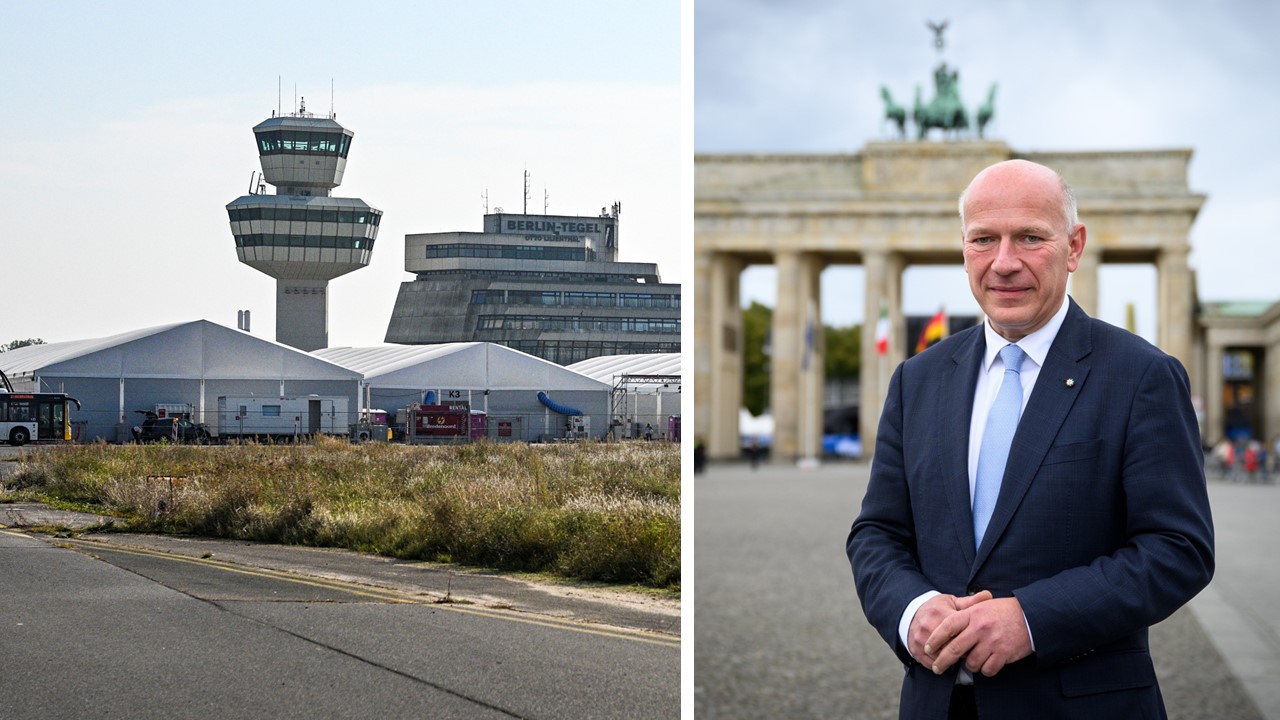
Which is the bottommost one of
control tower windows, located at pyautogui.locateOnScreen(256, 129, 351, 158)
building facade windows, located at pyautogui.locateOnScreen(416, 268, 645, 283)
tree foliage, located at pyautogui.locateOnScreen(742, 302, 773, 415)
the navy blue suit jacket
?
the navy blue suit jacket

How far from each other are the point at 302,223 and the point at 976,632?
4.42 m

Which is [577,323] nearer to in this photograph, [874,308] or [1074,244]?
[1074,244]

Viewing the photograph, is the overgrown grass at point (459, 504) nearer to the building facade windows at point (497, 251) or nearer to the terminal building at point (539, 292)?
the terminal building at point (539, 292)

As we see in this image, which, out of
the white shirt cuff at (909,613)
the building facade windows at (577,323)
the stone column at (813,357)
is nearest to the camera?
the white shirt cuff at (909,613)

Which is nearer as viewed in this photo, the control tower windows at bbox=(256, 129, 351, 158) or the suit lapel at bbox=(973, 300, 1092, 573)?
the suit lapel at bbox=(973, 300, 1092, 573)

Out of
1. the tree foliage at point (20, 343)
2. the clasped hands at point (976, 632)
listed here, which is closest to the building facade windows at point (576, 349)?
the tree foliage at point (20, 343)

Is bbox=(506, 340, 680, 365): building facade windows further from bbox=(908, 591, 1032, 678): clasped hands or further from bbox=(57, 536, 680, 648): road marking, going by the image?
bbox=(908, 591, 1032, 678): clasped hands

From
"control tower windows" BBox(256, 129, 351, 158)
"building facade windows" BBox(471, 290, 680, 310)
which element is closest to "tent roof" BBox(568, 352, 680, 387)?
"building facade windows" BBox(471, 290, 680, 310)

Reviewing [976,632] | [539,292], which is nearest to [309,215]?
[539,292]

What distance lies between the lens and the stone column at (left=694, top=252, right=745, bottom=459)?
276 feet

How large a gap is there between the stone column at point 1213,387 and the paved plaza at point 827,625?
38.0 metres

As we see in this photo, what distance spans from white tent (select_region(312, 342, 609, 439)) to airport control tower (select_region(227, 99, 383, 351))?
39cm

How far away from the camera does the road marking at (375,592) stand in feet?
21.6

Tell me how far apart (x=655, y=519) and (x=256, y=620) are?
204cm
